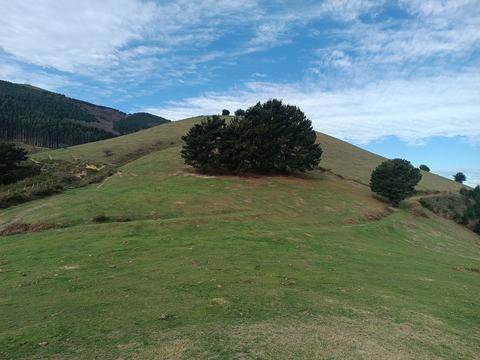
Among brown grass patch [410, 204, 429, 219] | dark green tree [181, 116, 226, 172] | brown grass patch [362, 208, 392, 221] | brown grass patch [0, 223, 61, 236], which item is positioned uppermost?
dark green tree [181, 116, 226, 172]

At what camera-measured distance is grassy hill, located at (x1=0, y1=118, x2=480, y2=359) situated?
37.1 ft

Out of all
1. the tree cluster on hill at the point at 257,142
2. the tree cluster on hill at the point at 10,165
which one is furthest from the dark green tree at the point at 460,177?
the tree cluster on hill at the point at 10,165

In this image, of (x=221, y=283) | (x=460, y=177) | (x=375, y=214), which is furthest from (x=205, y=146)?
(x=460, y=177)

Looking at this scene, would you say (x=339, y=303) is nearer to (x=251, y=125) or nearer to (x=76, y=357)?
(x=76, y=357)

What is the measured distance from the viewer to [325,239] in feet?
105

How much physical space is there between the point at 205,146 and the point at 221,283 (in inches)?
1678

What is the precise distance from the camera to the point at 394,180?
206 ft

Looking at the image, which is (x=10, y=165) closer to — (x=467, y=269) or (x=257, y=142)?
(x=257, y=142)

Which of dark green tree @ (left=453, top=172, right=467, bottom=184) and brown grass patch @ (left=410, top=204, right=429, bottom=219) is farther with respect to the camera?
dark green tree @ (left=453, top=172, right=467, bottom=184)

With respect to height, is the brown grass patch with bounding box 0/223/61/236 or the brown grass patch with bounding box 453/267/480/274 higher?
the brown grass patch with bounding box 453/267/480/274

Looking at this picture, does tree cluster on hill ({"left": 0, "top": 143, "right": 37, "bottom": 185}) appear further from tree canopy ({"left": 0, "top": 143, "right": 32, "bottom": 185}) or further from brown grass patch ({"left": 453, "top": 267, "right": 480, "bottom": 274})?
brown grass patch ({"left": 453, "top": 267, "right": 480, "bottom": 274})

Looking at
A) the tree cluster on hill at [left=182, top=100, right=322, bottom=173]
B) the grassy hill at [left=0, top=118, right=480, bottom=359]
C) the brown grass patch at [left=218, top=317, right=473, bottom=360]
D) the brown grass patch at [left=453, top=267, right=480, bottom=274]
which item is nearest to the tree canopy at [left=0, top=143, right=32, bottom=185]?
the grassy hill at [left=0, top=118, right=480, bottom=359]

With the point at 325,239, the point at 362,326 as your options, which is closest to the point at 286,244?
the point at 325,239

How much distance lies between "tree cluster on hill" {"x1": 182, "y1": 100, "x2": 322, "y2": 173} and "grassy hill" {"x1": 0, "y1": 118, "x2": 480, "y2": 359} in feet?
46.8
